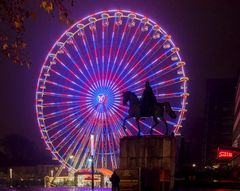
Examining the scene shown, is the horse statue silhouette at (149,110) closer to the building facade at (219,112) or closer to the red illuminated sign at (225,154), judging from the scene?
the red illuminated sign at (225,154)

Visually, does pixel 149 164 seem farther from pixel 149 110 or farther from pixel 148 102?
pixel 148 102

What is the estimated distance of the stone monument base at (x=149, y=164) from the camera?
26.9m

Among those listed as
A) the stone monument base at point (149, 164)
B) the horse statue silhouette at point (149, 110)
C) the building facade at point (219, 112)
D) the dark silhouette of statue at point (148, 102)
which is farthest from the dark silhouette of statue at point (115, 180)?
the building facade at point (219, 112)

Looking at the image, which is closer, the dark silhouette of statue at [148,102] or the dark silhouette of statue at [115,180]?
the dark silhouette of statue at [115,180]

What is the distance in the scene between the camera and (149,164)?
27.4 metres

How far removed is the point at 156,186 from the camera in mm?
26781

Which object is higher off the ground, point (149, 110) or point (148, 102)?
point (148, 102)

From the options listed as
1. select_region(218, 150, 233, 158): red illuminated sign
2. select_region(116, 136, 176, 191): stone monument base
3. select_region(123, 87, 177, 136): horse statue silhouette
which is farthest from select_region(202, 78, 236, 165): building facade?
select_region(116, 136, 176, 191): stone monument base

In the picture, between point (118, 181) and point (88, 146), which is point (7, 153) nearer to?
→ point (88, 146)

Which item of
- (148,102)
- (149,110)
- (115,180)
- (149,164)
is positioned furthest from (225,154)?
(115,180)

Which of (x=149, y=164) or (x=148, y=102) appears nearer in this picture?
(x=149, y=164)

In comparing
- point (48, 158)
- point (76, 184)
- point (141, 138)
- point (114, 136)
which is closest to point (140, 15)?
point (114, 136)

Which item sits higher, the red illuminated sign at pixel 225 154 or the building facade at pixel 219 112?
the building facade at pixel 219 112

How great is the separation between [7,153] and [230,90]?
64.4m
